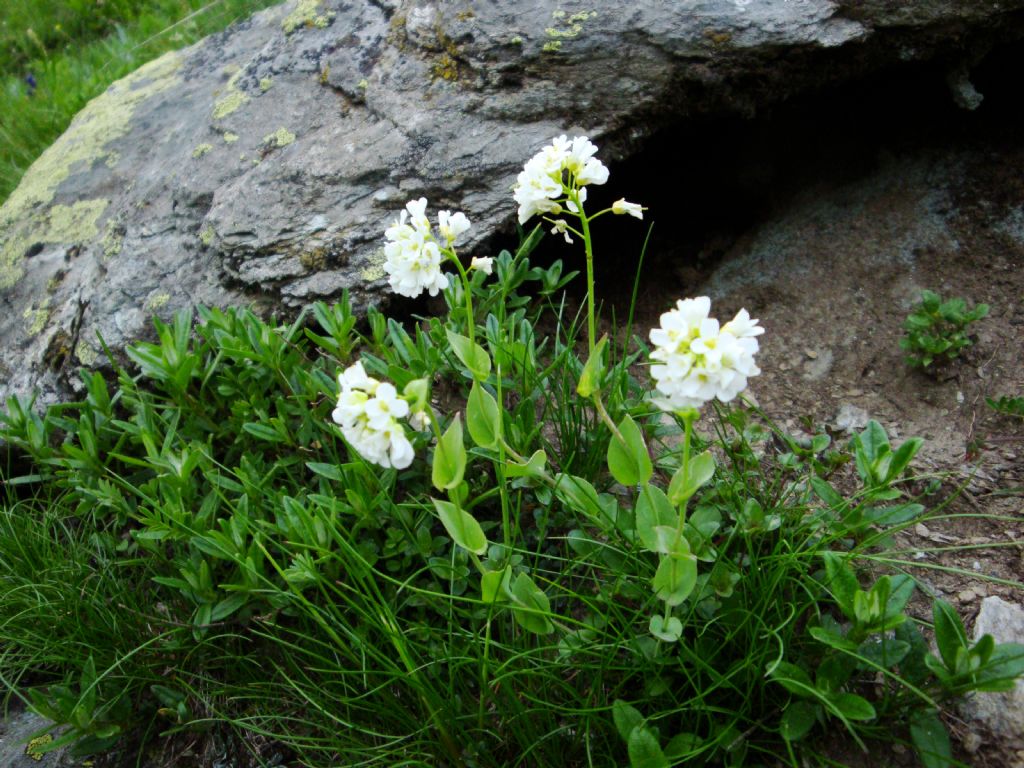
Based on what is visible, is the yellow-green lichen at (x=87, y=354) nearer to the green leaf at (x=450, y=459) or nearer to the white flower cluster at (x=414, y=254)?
the white flower cluster at (x=414, y=254)

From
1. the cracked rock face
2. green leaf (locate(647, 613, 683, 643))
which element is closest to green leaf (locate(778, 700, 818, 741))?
green leaf (locate(647, 613, 683, 643))

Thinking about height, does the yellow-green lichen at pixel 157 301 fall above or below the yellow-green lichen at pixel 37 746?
above

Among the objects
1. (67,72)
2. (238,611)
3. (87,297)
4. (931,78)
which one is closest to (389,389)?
(238,611)

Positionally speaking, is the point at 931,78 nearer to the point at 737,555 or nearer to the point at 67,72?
the point at 737,555

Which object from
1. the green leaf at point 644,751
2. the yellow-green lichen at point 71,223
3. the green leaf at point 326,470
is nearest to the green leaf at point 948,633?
the green leaf at point 644,751

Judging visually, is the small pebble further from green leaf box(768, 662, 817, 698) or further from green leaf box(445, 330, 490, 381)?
green leaf box(445, 330, 490, 381)

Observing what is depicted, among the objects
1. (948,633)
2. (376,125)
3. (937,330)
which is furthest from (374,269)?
(948,633)
